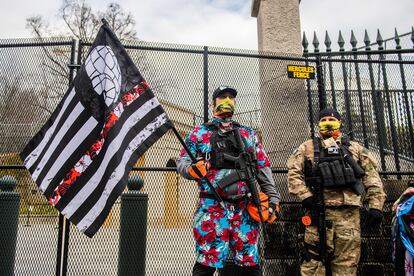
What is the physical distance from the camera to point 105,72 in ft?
7.85

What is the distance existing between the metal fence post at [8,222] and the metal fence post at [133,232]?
116 cm

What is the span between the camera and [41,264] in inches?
138

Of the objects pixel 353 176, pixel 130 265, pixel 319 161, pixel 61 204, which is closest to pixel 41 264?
pixel 130 265

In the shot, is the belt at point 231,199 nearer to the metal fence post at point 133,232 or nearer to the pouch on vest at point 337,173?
the metal fence post at point 133,232

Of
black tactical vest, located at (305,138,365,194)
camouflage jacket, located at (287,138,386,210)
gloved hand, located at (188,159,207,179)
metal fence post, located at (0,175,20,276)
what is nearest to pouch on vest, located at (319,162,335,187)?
black tactical vest, located at (305,138,365,194)

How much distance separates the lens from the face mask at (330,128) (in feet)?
11.2

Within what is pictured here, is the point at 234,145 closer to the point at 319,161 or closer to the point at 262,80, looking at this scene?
the point at 319,161

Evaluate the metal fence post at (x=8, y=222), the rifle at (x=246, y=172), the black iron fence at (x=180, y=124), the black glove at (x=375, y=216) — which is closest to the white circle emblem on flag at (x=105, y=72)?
the rifle at (x=246, y=172)

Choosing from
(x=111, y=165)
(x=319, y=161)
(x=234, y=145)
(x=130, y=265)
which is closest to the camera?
(x=111, y=165)

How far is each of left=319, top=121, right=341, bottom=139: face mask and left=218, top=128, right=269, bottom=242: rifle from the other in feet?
3.53

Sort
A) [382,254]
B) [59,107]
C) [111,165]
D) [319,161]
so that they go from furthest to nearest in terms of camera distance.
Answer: [382,254]
[319,161]
[59,107]
[111,165]

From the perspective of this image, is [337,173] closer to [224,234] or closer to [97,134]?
[224,234]

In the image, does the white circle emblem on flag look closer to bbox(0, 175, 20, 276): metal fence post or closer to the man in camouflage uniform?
bbox(0, 175, 20, 276): metal fence post

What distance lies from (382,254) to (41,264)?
390 centimetres
